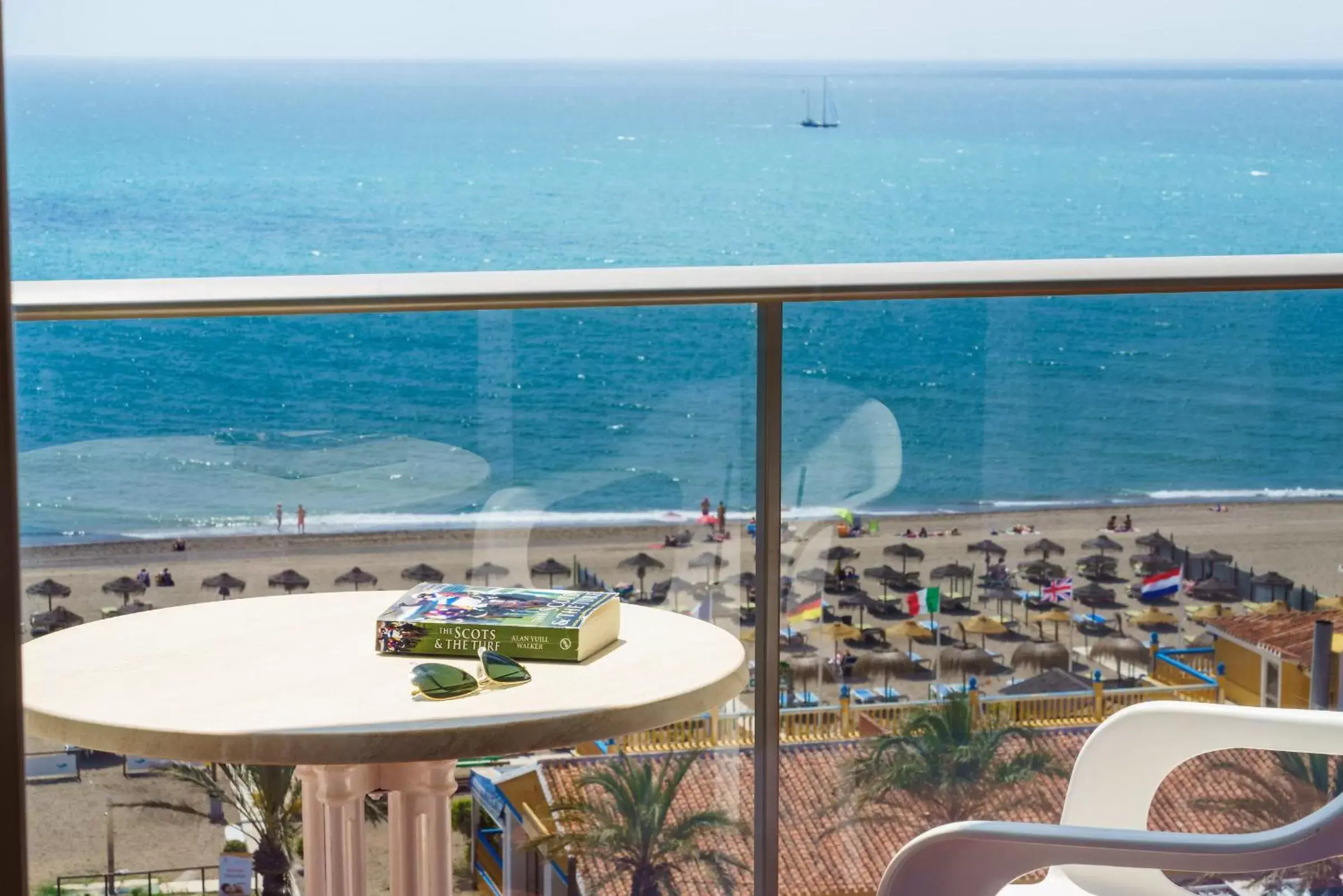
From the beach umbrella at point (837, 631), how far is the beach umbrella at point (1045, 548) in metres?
0.34

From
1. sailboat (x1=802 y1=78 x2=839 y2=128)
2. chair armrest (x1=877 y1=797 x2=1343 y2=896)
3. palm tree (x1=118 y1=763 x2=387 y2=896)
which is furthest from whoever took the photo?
sailboat (x1=802 y1=78 x2=839 y2=128)

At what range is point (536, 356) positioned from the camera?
7.38ft

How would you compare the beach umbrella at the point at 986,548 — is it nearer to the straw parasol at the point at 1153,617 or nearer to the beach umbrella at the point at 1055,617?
the beach umbrella at the point at 1055,617

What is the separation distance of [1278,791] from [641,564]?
1.20 metres

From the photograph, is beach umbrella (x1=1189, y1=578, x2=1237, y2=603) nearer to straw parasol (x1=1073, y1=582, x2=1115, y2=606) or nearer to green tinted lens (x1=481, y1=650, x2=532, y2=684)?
straw parasol (x1=1073, y1=582, x2=1115, y2=606)

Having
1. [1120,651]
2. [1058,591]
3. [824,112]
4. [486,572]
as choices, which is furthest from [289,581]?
[824,112]

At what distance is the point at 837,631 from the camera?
7.74ft

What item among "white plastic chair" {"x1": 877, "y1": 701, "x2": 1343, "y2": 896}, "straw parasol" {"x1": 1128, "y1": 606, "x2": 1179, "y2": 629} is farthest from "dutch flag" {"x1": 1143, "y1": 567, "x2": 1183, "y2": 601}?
"white plastic chair" {"x1": 877, "y1": 701, "x2": 1343, "y2": 896}

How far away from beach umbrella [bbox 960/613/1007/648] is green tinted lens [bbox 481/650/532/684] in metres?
Result: 1.15

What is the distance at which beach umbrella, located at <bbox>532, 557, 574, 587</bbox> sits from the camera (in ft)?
7.30

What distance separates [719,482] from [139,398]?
0.93 m

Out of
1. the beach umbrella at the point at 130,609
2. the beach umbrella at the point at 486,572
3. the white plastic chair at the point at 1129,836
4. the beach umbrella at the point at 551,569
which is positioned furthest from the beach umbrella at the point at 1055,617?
the beach umbrella at the point at 130,609

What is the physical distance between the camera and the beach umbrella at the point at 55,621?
1.69 metres

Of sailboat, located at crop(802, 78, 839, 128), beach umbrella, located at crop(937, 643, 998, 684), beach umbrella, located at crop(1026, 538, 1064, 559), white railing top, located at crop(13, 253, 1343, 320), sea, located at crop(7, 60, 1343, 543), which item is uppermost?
sailboat, located at crop(802, 78, 839, 128)
